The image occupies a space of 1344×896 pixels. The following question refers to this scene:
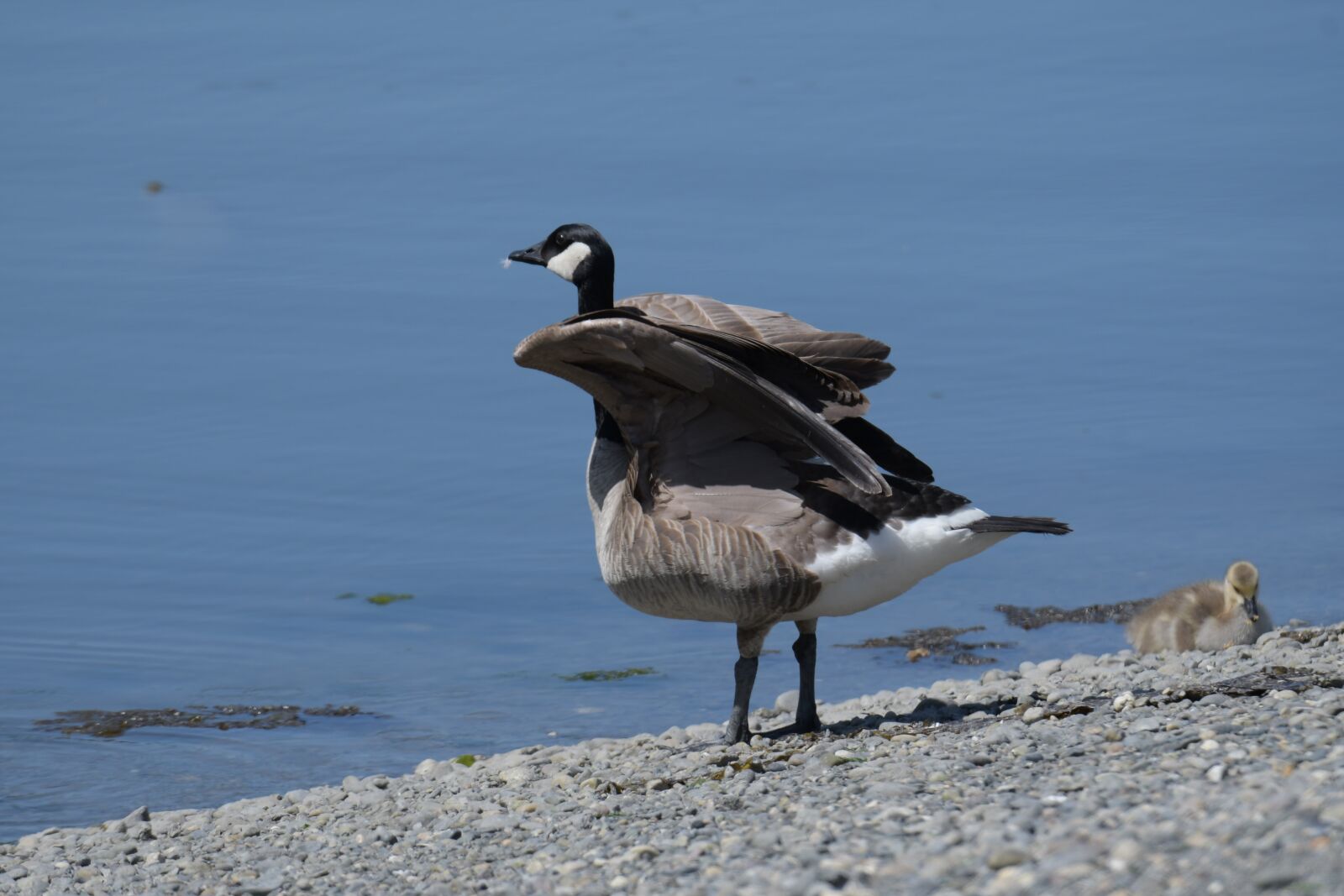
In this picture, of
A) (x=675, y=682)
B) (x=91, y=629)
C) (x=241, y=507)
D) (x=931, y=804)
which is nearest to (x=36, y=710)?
(x=91, y=629)

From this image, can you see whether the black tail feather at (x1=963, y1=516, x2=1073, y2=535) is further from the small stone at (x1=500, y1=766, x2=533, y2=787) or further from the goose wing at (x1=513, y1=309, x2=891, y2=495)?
the small stone at (x1=500, y1=766, x2=533, y2=787)

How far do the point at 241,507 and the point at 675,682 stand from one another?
3.19 m

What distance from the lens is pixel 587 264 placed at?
7703 mm

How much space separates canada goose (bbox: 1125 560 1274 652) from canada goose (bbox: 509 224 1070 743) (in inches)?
85.1

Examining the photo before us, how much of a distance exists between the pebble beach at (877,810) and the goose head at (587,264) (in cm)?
188

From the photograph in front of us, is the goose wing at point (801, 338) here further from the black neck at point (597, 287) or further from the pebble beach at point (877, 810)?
the pebble beach at point (877, 810)

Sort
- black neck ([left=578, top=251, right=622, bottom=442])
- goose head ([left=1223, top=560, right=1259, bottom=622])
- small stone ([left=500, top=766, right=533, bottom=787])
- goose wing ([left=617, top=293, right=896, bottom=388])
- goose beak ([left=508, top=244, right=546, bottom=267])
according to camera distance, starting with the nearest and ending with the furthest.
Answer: small stone ([left=500, top=766, right=533, bottom=787]) → goose wing ([left=617, top=293, right=896, bottom=388]) → black neck ([left=578, top=251, right=622, bottom=442]) → goose beak ([left=508, top=244, right=546, bottom=267]) → goose head ([left=1223, top=560, right=1259, bottom=622])

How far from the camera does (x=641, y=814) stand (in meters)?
5.56

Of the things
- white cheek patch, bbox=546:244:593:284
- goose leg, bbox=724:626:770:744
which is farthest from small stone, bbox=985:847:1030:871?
white cheek patch, bbox=546:244:593:284

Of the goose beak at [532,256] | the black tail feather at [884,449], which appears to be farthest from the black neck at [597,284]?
the black tail feather at [884,449]

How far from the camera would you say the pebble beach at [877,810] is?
13.2ft

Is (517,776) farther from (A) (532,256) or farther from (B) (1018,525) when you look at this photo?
(A) (532,256)

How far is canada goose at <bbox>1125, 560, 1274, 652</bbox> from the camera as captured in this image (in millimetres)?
8367

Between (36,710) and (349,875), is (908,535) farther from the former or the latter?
(36,710)
